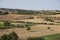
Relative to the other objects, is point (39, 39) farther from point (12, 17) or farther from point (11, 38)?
point (12, 17)

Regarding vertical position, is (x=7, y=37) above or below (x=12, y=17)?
above

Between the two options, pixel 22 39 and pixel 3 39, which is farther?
pixel 22 39

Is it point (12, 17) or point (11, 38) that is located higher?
point (11, 38)

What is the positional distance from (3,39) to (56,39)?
782 cm

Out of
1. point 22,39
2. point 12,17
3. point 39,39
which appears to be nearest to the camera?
point 39,39

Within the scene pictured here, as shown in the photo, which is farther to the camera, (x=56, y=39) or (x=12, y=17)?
(x=12, y=17)

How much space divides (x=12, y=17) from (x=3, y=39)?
250 feet

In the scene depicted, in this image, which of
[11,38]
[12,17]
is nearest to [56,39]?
[11,38]

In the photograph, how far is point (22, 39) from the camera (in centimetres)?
3672

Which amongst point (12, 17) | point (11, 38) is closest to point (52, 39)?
point (11, 38)

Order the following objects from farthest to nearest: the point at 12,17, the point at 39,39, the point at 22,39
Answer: the point at 12,17, the point at 22,39, the point at 39,39

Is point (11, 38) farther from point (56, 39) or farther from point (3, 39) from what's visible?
point (56, 39)

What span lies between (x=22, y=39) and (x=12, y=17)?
72421mm

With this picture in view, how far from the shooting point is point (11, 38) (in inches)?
1292
